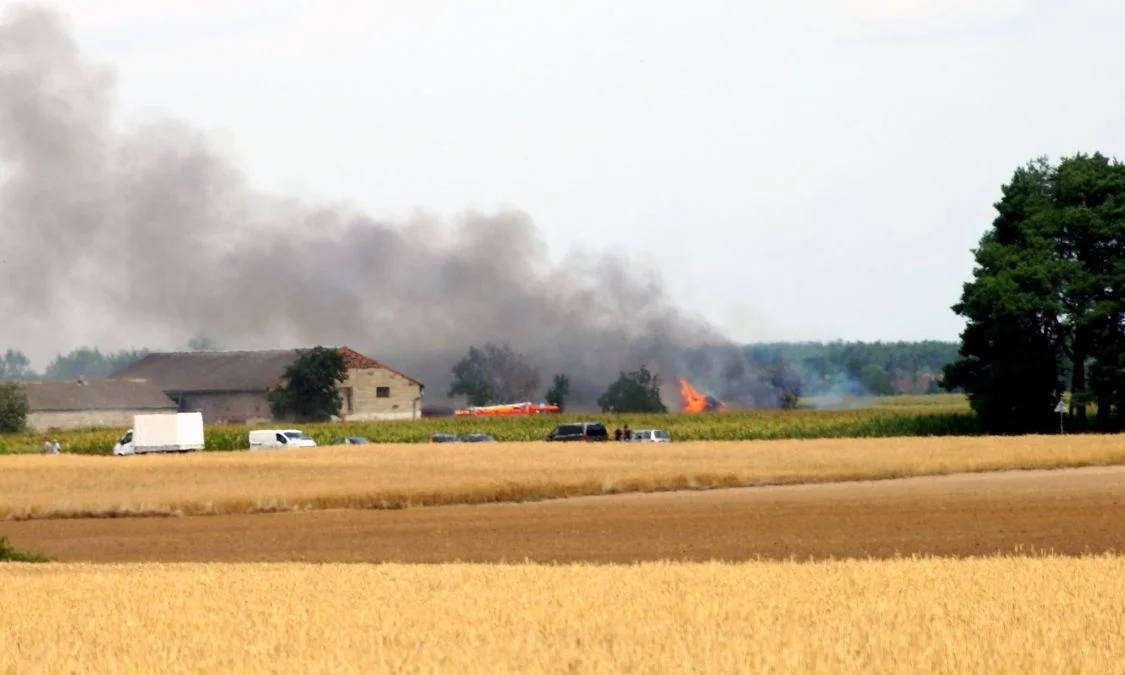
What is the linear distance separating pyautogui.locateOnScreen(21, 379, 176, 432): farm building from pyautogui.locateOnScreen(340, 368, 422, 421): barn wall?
789 inches

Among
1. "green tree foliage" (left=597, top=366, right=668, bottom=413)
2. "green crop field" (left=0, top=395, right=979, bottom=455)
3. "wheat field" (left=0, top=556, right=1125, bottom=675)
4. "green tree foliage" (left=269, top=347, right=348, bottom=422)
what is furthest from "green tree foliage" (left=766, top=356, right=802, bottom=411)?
"wheat field" (left=0, top=556, right=1125, bottom=675)

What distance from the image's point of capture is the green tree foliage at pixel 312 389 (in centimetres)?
13575

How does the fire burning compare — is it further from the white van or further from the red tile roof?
the white van

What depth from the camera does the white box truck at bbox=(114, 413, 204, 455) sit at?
91438 mm

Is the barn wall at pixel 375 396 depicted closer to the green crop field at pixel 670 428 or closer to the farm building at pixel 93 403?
the farm building at pixel 93 403

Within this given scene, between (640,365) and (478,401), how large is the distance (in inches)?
632

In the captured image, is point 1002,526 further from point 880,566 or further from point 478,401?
point 478,401

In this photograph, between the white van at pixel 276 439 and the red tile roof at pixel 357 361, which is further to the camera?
the red tile roof at pixel 357 361

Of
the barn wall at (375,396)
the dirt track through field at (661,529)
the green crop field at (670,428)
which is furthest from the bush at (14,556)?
the barn wall at (375,396)

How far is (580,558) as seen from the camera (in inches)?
1378

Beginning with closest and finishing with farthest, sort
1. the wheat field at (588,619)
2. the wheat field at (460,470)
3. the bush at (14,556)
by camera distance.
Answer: the wheat field at (588,619) < the bush at (14,556) < the wheat field at (460,470)

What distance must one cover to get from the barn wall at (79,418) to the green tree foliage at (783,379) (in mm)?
53786

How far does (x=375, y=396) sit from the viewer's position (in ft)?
497

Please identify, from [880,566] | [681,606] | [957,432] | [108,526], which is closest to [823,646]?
[681,606]
